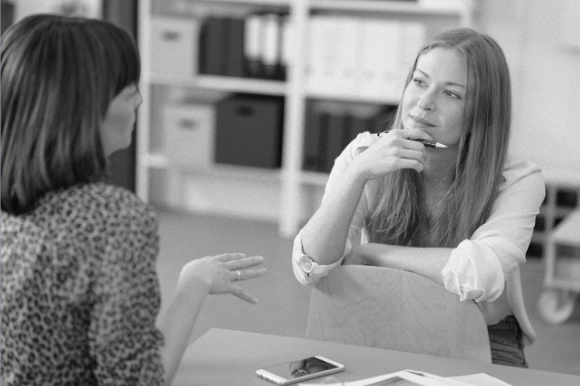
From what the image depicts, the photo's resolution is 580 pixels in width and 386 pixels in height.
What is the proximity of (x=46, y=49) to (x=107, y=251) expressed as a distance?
0.27 m

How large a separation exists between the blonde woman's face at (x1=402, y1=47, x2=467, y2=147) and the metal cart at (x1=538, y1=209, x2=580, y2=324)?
1768 millimetres

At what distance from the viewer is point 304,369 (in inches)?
54.2

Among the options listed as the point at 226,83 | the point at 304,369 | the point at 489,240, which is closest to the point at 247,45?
the point at 226,83

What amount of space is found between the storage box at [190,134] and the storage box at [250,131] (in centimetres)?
6

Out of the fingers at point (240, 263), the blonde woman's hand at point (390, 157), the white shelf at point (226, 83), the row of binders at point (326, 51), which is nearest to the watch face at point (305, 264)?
the blonde woman's hand at point (390, 157)

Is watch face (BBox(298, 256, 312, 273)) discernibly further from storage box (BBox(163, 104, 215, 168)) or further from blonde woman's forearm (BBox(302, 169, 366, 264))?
storage box (BBox(163, 104, 215, 168))

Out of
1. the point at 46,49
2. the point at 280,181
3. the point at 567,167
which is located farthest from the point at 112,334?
the point at 280,181

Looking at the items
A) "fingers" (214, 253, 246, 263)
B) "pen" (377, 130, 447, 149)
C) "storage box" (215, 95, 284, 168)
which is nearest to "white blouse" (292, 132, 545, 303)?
"pen" (377, 130, 447, 149)

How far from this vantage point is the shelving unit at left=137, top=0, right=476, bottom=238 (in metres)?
4.43

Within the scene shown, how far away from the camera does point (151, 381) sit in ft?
3.90

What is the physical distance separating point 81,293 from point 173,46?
3.68 metres

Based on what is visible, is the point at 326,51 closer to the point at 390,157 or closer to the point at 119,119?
the point at 390,157

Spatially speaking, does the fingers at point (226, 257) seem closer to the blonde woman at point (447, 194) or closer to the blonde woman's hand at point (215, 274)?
the blonde woman's hand at point (215, 274)

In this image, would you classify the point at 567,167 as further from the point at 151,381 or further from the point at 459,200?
the point at 151,381
